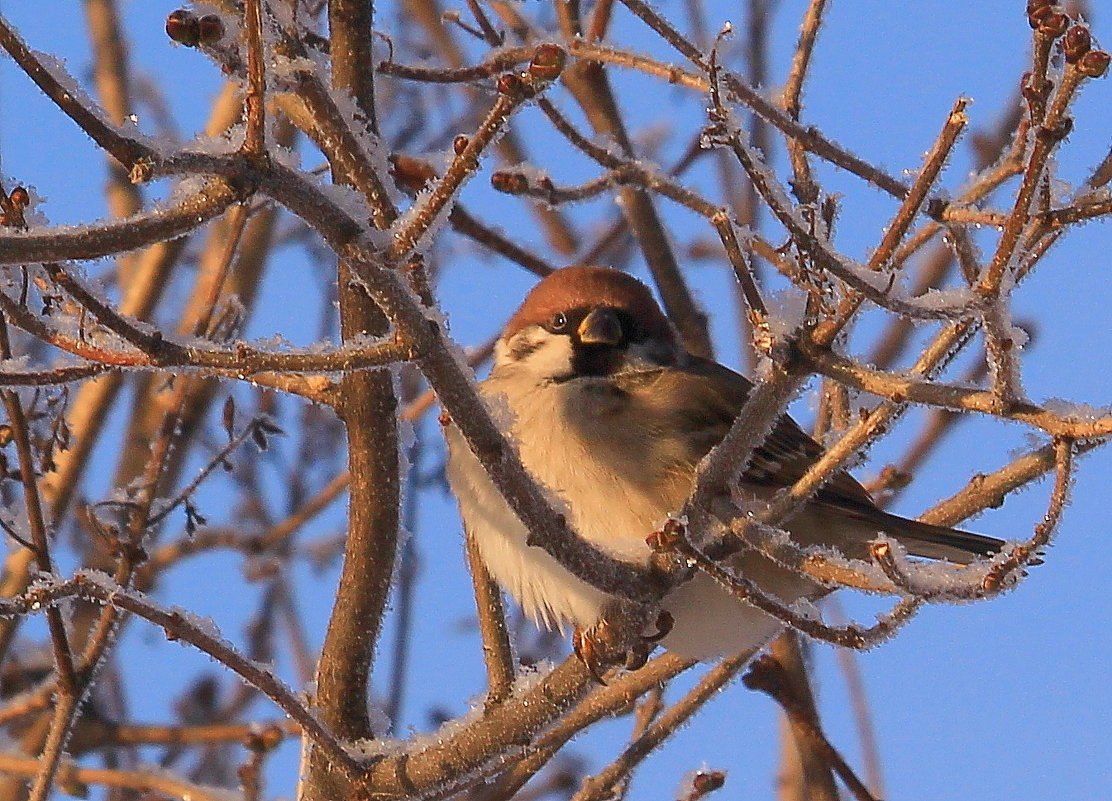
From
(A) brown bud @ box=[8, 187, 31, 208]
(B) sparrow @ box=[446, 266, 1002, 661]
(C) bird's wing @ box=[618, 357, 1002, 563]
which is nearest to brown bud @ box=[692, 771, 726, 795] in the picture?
(B) sparrow @ box=[446, 266, 1002, 661]

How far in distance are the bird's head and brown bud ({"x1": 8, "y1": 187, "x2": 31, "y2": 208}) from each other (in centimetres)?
164

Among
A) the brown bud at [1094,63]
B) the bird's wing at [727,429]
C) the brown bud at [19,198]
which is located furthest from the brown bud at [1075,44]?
the bird's wing at [727,429]

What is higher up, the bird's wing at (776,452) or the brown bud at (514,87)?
the bird's wing at (776,452)

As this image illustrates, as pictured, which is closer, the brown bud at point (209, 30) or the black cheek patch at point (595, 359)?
the brown bud at point (209, 30)

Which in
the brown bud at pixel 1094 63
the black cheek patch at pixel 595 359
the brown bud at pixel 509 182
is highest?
the brown bud at pixel 509 182

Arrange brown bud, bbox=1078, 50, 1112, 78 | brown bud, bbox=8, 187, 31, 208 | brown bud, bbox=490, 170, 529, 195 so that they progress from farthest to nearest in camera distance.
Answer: brown bud, bbox=490, 170, 529, 195
brown bud, bbox=8, 187, 31, 208
brown bud, bbox=1078, 50, 1112, 78

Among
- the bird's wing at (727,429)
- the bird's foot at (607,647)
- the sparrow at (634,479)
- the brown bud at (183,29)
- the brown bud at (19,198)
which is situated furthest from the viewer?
the bird's wing at (727,429)

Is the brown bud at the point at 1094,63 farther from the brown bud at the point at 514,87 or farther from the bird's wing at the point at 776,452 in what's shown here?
the bird's wing at the point at 776,452

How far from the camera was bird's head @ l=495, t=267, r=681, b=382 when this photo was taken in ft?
11.5

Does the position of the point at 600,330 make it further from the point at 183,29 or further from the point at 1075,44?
the point at 1075,44

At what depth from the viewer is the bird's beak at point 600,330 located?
3.51 metres

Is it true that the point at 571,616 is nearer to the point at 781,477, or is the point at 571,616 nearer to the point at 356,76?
the point at 781,477

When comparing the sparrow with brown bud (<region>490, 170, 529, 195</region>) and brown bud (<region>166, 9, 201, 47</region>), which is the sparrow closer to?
brown bud (<region>490, 170, 529, 195</region>)

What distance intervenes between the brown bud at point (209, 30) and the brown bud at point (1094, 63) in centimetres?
94
